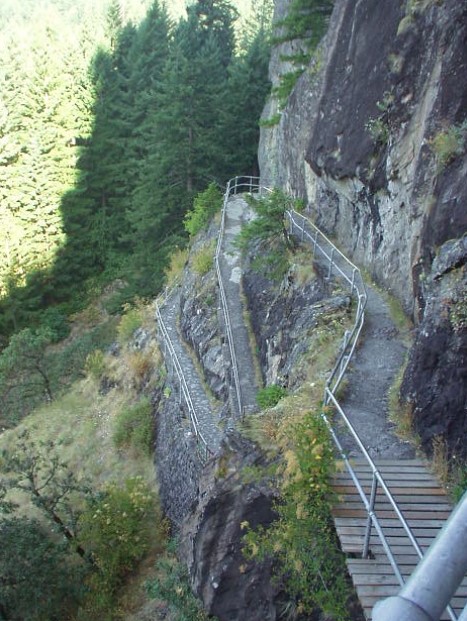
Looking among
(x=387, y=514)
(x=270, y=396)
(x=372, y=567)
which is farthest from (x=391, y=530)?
(x=270, y=396)

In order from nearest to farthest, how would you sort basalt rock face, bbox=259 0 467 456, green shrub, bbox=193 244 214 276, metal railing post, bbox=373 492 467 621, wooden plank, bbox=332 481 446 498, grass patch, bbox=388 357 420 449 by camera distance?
metal railing post, bbox=373 492 467 621 < wooden plank, bbox=332 481 446 498 < grass patch, bbox=388 357 420 449 < basalt rock face, bbox=259 0 467 456 < green shrub, bbox=193 244 214 276

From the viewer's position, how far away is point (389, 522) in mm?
6488

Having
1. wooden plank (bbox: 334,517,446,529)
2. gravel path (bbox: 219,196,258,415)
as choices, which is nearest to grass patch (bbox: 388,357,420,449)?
wooden plank (bbox: 334,517,446,529)

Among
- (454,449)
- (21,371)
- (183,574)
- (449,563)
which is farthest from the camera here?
(21,371)

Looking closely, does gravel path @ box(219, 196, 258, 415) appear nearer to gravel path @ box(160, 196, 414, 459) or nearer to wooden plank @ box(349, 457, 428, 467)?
gravel path @ box(160, 196, 414, 459)

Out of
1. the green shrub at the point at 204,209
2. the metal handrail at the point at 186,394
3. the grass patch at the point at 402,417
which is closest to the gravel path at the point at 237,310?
the metal handrail at the point at 186,394

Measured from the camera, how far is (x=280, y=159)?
23906 mm

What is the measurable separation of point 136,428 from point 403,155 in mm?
10791

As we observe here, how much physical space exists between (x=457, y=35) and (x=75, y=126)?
31.6 m

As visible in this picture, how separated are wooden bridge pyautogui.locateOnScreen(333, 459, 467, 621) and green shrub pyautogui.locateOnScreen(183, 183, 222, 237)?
18.9 m

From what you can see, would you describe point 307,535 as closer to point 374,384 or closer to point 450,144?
point 374,384

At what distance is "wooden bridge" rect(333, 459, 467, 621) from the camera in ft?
19.0

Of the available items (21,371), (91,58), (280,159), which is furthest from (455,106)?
(91,58)

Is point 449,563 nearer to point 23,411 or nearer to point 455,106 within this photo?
point 455,106
